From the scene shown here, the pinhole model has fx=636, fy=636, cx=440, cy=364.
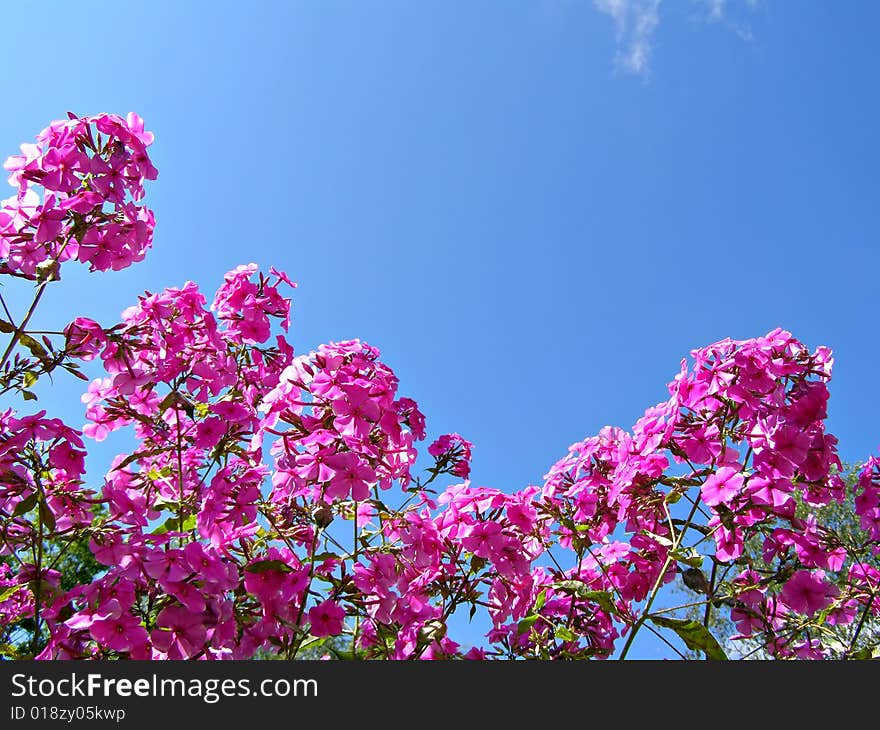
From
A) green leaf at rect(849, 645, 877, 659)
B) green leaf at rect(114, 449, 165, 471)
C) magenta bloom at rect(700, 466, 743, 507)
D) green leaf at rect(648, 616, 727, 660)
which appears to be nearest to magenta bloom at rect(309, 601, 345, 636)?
green leaf at rect(114, 449, 165, 471)

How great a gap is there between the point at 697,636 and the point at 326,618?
152cm

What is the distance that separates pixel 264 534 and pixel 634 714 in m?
1.71

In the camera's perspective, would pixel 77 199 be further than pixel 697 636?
Yes

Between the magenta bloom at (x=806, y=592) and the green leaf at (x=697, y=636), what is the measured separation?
938mm

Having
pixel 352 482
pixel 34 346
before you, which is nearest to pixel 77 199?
pixel 34 346

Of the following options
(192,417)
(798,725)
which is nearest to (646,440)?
(798,725)

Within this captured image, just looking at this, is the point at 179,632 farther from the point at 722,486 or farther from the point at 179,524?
the point at 722,486

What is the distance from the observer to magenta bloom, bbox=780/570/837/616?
3168 millimetres

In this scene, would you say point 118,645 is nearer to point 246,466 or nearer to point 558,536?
point 246,466

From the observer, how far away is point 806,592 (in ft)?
10.4

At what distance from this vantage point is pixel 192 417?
11.2ft

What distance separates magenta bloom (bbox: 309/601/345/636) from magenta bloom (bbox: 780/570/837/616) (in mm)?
2217

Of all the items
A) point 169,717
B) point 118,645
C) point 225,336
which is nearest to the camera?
point 169,717

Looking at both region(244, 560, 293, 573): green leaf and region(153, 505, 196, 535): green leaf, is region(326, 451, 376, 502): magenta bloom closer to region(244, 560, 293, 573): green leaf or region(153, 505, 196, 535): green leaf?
region(244, 560, 293, 573): green leaf
